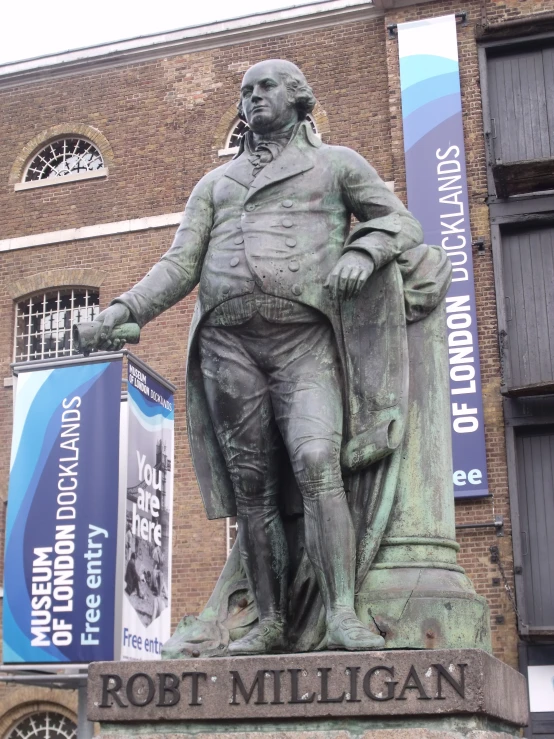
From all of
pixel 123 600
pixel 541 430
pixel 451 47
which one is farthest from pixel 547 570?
pixel 451 47

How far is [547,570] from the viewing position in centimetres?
1633

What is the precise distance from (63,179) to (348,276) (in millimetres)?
Result: 16877

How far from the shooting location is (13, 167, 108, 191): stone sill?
20.4 metres

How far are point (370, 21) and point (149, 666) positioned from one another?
654 inches

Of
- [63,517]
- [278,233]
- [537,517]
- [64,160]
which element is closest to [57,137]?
[64,160]

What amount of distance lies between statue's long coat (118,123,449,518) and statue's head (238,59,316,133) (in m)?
0.13

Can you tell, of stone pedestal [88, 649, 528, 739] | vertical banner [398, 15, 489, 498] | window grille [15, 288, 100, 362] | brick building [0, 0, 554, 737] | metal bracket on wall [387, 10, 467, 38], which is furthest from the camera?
window grille [15, 288, 100, 362]

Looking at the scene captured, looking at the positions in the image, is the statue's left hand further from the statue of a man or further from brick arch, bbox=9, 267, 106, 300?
brick arch, bbox=9, 267, 106, 300

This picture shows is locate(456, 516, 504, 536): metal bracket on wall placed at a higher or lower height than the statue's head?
lower

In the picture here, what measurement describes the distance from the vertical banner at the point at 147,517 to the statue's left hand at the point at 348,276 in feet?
29.0

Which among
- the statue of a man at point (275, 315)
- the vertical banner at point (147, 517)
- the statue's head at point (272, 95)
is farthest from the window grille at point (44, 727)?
the statue's head at point (272, 95)

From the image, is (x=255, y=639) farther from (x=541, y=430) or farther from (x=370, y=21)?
(x=370, y=21)

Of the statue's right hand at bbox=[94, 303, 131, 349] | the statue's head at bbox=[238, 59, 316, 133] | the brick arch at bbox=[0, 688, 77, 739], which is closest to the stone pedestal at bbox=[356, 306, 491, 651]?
the statue's head at bbox=[238, 59, 316, 133]

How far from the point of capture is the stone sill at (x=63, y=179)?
20.4 m
